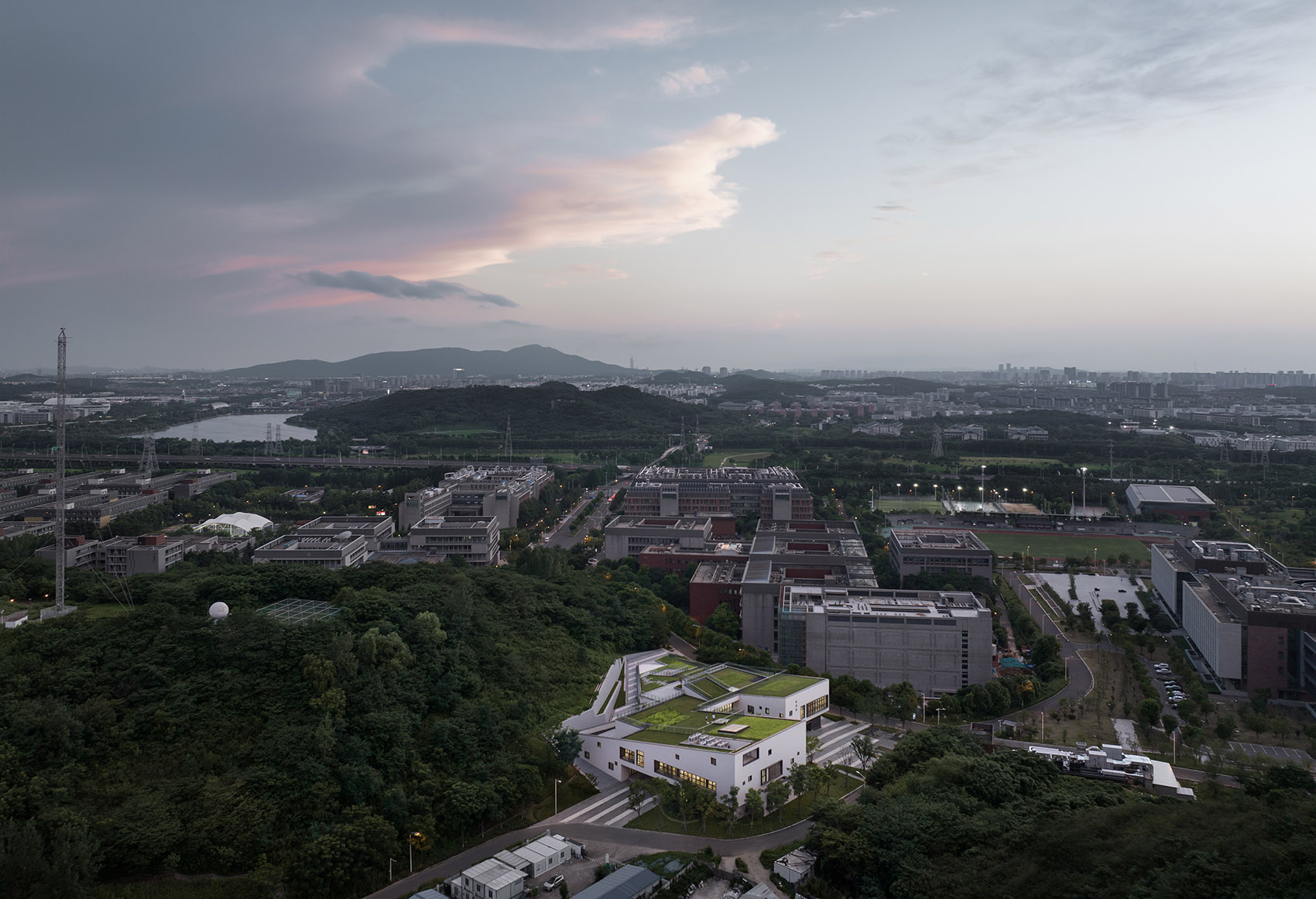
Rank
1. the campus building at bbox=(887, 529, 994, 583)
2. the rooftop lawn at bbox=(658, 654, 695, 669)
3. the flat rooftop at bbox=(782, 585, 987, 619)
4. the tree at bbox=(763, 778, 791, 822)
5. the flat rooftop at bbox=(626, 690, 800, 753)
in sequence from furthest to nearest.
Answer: the campus building at bbox=(887, 529, 994, 583) → the flat rooftop at bbox=(782, 585, 987, 619) → the rooftop lawn at bbox=(658, 654, 695, 669) → the flat rooftop at bbox=(626, 690, 800, 753) → the tree at bbox=(763, 778, 791, 822)

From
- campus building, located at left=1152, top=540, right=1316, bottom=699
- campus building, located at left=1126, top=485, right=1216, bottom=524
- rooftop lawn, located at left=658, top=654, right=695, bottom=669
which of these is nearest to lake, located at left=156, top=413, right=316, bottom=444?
rooftop lawn, located at left=658, top=654, right=695, bottom=669

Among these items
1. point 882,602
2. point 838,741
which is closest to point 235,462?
point 882,602

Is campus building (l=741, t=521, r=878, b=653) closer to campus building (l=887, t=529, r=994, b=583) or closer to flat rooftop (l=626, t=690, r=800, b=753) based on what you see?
campus building (l=887, t=529, r=994, b=583)

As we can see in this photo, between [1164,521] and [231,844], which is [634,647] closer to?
[231,844]

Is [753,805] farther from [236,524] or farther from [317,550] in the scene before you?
[236,524]

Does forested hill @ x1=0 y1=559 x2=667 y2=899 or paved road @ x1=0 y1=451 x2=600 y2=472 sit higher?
paved road @ x1=0 y1=451 x2=600 y2=472

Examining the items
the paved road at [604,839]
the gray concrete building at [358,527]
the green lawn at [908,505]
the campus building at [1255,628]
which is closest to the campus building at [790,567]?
the campus building at [1255,628]

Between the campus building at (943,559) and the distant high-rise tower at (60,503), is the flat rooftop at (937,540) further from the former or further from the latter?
the distant high-rise tower at (60,503)
